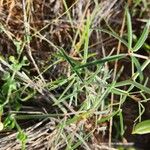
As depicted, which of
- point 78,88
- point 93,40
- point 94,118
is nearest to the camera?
point 78,88

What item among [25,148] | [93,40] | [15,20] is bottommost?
[25,148]

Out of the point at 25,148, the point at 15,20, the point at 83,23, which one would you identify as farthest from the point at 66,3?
the point at 25,148

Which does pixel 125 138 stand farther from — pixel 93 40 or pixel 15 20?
pixel 15 20

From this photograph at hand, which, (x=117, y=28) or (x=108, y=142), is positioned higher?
(x=117, y=28)

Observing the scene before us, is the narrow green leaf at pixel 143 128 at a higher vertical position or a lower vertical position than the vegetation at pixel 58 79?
lower

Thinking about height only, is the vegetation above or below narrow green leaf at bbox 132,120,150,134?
above

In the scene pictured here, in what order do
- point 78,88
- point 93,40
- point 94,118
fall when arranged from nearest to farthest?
point 78,88 → point 94,118 → point 93,40

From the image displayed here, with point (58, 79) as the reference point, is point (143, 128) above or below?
below

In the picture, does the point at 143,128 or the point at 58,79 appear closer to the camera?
the point at 143,128
